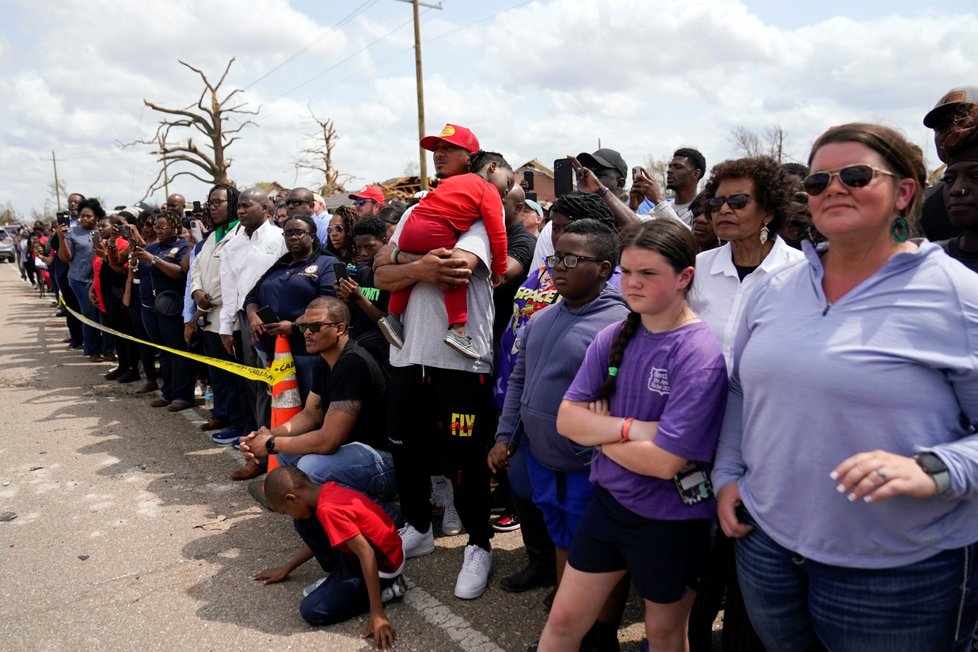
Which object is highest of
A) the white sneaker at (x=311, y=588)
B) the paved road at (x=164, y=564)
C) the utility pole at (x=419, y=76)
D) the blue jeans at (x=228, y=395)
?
the utility pole at (x=419, y=76)

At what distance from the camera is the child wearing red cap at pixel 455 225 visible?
142 inches

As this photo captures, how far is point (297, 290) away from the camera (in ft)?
16.9

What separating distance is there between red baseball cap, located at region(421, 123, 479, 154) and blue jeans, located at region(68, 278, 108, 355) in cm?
915

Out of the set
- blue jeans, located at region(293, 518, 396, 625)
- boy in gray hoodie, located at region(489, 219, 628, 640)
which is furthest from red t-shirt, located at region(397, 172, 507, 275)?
blue jeans, located at region(293, 518, 396, 625)

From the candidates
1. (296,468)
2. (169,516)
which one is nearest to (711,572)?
(296,468)

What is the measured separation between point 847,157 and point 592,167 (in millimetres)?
2942

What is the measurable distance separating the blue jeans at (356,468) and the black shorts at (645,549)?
181cm

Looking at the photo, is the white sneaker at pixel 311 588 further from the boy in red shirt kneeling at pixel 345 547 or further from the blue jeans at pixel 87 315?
the blue jeans at pixel 87 315

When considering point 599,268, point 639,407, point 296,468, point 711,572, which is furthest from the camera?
point 296,468

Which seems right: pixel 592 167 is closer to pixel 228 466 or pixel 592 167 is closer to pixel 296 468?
pixel 296 468

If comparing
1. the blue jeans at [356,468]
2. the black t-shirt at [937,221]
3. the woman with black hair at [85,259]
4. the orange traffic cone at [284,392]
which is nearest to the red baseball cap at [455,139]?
the blue jeans at [356,468]

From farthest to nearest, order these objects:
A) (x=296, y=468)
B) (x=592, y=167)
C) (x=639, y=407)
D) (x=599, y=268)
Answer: (x=592, y=167), (x=296, y=468), (x=599, y=268), (x=639, y=407)

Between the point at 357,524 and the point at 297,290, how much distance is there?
7.64ft

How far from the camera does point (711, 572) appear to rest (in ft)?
8.78
